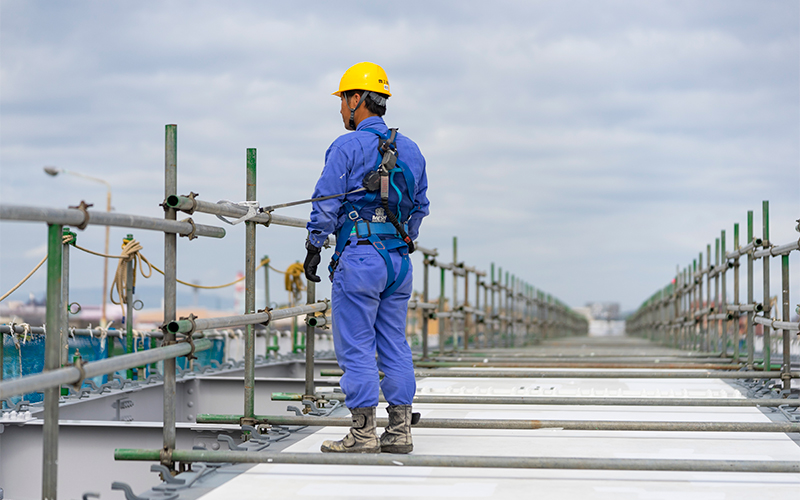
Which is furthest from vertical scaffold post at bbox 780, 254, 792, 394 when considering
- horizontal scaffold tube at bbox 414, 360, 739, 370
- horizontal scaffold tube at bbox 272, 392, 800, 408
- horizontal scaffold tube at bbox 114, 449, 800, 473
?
horizontal scaffold tube at bbox 114, 449, 800, 473

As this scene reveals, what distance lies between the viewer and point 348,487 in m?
3.45

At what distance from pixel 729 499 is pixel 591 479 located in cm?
59

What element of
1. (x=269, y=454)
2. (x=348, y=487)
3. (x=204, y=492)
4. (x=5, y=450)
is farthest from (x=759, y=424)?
(x=5, y=450)

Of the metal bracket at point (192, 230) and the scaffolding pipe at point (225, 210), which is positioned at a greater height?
the scaffolding pipe at point (225, 210)

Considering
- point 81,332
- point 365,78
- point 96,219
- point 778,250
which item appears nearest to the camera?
point 96,219

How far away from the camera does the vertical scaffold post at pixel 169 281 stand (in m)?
3.59

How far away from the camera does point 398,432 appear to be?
13.6 ft

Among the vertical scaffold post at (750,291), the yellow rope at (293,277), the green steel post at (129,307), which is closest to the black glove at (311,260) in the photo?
the green steel post at (129,307)

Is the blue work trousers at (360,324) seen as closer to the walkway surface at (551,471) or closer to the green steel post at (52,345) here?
the walkway surface at (551,471)

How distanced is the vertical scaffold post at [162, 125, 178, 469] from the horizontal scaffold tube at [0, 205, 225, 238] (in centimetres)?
9

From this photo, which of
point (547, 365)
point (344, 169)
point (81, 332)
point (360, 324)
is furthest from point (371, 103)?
point (547, 365)

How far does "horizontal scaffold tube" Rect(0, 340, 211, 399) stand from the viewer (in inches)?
98.7

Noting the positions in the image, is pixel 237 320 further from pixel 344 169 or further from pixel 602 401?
pixel 602 401

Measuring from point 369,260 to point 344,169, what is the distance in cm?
47
